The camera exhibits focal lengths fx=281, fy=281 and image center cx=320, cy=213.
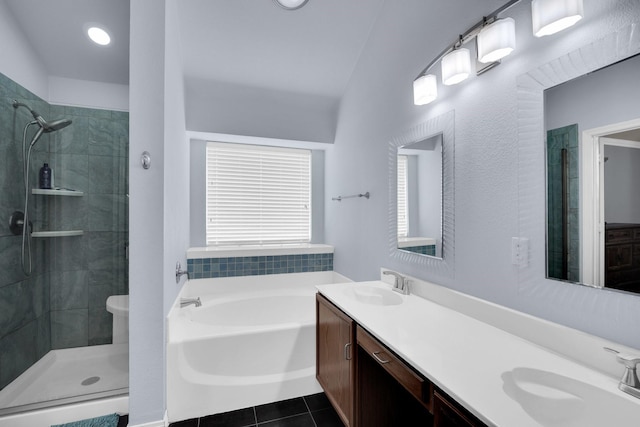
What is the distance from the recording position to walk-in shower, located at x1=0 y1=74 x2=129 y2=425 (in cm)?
164

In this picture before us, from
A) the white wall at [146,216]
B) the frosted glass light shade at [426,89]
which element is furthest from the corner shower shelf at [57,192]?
the frosted glass light shade at [426,89]

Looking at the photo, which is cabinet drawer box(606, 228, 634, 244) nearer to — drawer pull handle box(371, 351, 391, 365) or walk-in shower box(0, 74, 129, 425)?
drawer pull handle box(371, 351, 391, 365)

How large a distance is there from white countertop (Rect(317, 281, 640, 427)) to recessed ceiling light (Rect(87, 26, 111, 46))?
238cm

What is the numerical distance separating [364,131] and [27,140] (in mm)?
2259

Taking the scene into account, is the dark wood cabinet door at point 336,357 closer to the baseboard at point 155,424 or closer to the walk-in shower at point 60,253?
the baseboard at point 155,424

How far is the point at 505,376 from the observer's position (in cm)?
81

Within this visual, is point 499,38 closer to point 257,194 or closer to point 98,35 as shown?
point 98,35

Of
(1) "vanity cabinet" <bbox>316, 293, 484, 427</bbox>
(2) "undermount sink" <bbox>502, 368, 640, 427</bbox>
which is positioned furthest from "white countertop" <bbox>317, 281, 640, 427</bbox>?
(1) "vanity cabinet" <bbox>316, 293, 484, 427</bbox>

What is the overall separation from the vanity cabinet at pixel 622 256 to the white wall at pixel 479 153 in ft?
0.14

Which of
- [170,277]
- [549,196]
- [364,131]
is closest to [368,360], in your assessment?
[549,196]

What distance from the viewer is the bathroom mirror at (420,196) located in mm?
1593

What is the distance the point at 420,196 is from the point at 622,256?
0.96 meters

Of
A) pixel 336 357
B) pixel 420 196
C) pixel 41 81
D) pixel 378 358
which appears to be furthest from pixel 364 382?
pixel 41 81

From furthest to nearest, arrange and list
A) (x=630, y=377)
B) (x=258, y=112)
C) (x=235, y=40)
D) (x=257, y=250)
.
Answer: (x=257, y=250)
(x=258, y=112)
(x=235, y=40)
(x=630, y=377)
